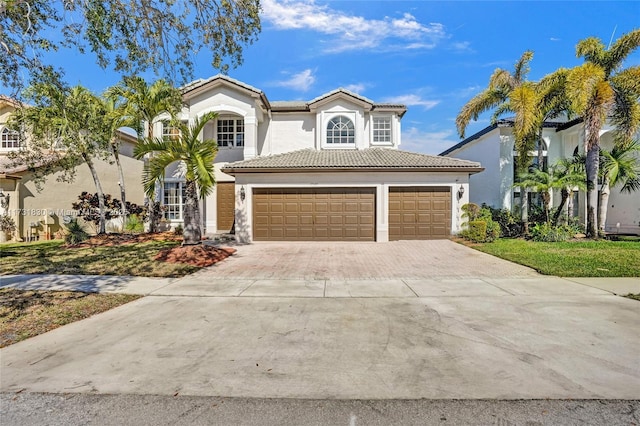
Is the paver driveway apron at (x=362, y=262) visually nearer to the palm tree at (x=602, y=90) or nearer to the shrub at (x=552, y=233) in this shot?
the shrub at (x=552, y=233)

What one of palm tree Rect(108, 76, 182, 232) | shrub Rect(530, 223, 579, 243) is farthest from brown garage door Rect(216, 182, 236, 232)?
shrub Rect(530, 223, 579, 243)

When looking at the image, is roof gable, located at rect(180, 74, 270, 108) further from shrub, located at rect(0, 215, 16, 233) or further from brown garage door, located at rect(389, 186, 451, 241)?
shrub, located at rect(0, 215, 16, 233)

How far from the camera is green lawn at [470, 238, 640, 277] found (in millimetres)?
8368

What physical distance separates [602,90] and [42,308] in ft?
63.3

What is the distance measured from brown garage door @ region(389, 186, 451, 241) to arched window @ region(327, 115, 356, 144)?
17.3 feet

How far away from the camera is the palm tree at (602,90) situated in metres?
Result: 12.8

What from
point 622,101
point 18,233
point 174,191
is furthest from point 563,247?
point 18,233

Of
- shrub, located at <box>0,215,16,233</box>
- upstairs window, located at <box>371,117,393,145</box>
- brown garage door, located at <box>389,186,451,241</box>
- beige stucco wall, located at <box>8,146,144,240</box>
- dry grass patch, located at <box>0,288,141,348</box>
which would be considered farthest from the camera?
upstairs window, located at <box>371,117,393,145</box>

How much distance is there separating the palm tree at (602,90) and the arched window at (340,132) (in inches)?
399

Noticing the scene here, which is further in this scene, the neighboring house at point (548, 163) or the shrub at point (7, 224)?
the neighboring house at point (548, 163)

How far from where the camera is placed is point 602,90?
506 inches

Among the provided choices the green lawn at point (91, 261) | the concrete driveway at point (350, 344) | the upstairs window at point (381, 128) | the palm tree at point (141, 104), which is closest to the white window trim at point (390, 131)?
the upstairs window at point (381, 128)

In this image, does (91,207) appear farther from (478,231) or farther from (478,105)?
(478,105)

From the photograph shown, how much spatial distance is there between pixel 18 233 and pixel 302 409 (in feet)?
64.2
